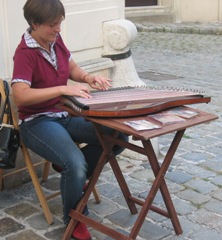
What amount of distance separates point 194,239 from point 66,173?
37.1 inches

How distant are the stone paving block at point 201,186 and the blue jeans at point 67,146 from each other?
3.13 feet

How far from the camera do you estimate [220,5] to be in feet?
51.8

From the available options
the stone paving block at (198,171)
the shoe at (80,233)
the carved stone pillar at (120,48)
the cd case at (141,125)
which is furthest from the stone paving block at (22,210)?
the carved stone pillar at (120,48)

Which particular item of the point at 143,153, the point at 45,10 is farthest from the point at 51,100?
the point at 143,153

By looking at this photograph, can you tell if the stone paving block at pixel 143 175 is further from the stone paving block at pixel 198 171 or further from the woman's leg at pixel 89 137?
the woman's leg at pixel 89 137

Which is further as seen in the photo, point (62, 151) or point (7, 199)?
point (7, 199)

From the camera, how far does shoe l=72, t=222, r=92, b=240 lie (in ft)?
10.8

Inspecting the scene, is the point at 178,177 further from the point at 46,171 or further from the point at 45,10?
the point at 45,10

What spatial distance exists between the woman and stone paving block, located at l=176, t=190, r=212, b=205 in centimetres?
81

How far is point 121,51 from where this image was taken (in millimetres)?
4762

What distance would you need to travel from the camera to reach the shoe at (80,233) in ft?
10.8

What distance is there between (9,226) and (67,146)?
0.81 metres

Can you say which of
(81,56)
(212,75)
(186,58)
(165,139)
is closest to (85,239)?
(81,56)

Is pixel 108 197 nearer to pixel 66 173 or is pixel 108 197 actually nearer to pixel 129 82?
pixel 66 173
